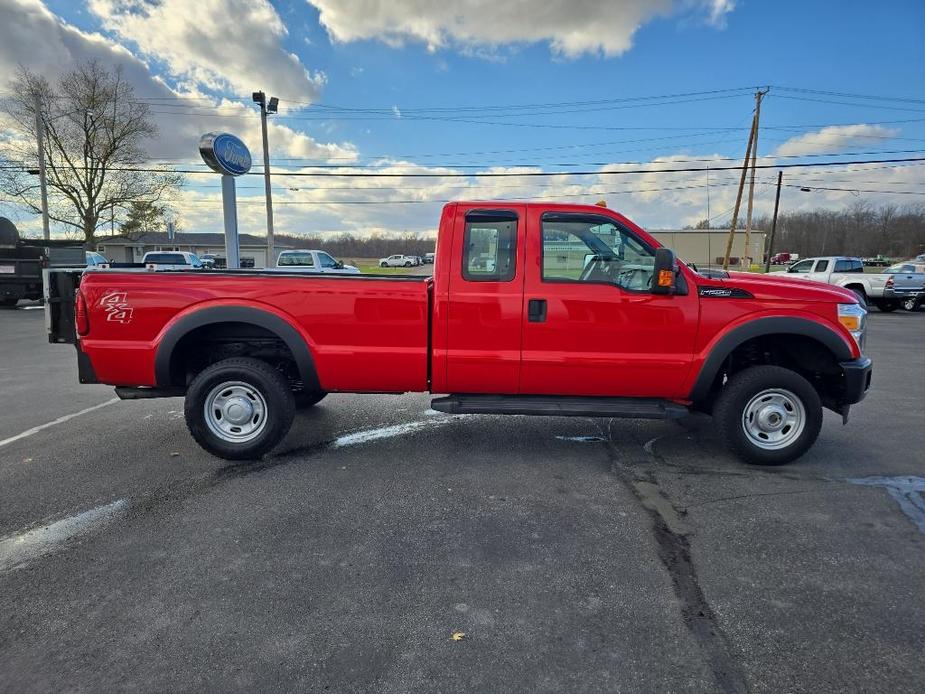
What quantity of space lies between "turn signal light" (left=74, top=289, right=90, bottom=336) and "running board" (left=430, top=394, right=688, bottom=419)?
2.82 meters

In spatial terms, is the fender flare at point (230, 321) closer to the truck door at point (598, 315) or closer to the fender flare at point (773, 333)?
the truck door at point (598, 315)

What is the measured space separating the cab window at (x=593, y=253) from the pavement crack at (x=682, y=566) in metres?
1.45

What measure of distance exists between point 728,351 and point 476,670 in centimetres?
306

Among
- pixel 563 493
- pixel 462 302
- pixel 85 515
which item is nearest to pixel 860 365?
pixel 563 493

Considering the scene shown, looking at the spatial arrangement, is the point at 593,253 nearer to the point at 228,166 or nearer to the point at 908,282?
the point at 228,166

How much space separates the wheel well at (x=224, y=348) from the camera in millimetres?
4434

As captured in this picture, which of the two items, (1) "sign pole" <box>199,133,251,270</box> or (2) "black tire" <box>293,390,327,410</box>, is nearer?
(2) "black tire" <box>293,390,327,410</box>

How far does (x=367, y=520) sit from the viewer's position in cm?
338

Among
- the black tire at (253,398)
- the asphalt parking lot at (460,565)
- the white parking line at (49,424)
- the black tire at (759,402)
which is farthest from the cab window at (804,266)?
the white parking line at (49,424)

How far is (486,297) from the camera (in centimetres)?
413

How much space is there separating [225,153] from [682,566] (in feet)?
30.3

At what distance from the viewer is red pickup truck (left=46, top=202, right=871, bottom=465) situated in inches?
162

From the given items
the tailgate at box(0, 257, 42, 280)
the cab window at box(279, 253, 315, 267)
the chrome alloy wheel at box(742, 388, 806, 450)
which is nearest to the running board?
the chrome alloy wheel at box(742, 388, 806, 450)

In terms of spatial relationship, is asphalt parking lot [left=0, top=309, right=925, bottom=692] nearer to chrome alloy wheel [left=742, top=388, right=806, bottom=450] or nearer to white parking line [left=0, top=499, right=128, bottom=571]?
white parking line [left=0, top=499, right=128, bottom=571]
